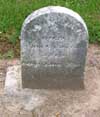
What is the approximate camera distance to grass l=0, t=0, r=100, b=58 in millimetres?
6156

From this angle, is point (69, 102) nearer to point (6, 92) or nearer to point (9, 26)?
point (6, 92)

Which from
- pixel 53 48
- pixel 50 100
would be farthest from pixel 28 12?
pixel 50 100

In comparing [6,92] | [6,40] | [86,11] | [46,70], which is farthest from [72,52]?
[86,11]

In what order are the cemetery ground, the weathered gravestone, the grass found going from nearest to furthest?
1. the weathered gravestone
2. the cemetery ground
3. the grass

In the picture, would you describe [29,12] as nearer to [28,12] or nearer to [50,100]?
[28,12]

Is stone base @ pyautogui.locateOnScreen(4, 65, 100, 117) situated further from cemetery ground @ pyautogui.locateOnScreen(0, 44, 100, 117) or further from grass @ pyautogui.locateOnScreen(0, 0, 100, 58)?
grass @ pyautogui.locateOnScreen(0, 0, 100, 58)

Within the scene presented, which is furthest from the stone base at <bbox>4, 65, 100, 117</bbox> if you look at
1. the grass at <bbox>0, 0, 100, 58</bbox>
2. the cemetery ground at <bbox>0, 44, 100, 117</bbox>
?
the grass at <bbox>0, 0, 100, 58</bbox>

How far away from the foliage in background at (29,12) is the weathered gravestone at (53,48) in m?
1.37

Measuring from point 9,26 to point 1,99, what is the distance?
6.03 ft

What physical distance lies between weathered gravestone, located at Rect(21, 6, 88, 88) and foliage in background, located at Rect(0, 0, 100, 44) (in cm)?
137

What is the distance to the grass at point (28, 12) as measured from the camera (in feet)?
20.2

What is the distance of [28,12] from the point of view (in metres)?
6.54

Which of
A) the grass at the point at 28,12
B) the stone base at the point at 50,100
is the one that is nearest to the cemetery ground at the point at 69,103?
the stone base at the point at 50,100

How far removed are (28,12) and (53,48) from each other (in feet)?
6.86
